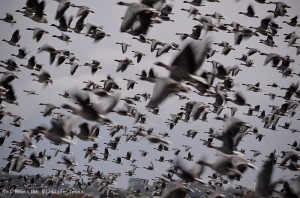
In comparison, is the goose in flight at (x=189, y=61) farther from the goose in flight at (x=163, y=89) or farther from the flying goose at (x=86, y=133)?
the flying goose at (x=86, y=133)

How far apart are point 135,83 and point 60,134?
12.4 meters

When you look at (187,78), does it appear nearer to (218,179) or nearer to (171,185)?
(171,185)

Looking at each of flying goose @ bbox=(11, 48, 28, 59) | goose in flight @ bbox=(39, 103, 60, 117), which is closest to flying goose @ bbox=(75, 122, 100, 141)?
goose in flight @ bbox=(39, 103, 60, 117)

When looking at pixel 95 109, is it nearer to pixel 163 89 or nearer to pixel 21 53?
pixel 163 89

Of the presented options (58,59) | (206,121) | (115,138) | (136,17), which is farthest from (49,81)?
(136,17)

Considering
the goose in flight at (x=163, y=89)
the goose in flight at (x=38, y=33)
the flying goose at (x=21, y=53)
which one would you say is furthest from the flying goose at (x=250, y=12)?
the goose in flight at (x=163, y=89)

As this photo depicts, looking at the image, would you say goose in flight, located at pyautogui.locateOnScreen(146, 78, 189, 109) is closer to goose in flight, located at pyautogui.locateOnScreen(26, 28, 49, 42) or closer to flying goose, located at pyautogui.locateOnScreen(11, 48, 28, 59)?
goose in flight, located at pyautogui.locateOnScreen(26, 28, 49, 42)

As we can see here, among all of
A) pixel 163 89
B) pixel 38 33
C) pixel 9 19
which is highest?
pixel 163 89

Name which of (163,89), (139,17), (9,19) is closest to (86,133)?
(139,17)

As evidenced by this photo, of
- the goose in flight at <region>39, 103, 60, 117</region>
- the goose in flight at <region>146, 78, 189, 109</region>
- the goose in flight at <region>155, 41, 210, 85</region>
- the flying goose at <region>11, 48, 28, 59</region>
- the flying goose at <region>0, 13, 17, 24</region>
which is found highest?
the goose in flight at <region>155, 41, 210, 85</region>

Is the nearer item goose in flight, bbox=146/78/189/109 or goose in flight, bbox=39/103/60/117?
goose in flight, bbox=146/78/189/109

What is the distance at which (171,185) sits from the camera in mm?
10734

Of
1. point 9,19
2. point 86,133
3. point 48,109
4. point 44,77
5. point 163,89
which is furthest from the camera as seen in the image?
point 9,19

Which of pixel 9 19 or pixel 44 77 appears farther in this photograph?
pixel 9 19
